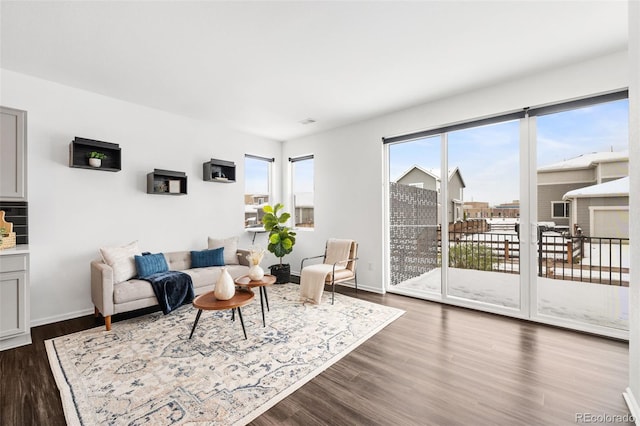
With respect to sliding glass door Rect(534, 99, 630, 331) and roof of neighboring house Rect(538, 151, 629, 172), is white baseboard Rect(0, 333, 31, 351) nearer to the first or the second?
sliding glass door Rect(534, 99, 630, 331)

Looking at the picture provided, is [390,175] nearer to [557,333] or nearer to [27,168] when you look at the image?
[557,333]

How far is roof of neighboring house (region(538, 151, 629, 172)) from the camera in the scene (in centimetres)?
295

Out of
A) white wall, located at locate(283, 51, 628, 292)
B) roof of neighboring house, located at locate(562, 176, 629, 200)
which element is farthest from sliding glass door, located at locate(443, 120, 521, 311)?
roof of neighboring house, located at locate(562, 176, 629, 200)

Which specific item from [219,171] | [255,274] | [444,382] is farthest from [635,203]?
[219,171]

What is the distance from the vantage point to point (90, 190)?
3.68m

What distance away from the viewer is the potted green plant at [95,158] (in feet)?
11.6

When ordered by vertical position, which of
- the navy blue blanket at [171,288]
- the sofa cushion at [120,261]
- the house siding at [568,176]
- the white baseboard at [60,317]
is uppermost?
the house siding at [568,176]

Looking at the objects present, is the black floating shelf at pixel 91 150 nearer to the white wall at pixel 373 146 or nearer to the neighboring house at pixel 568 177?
the white wall at pixel 373 146

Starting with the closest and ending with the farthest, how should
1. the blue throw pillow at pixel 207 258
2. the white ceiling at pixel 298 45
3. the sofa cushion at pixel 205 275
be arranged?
the white ceiling at pixel 298 45 → the sofa cushion at pixel 205 275 → the blue throw pillow at pixel 207 258

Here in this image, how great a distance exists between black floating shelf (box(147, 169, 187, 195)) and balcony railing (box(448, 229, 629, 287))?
4.31 metres

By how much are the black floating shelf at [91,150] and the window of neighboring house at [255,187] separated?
219 centimetres

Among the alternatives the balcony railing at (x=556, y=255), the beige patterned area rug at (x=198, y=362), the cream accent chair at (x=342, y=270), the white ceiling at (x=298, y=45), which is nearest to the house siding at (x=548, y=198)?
the balcony railing at (x=556, y=255)

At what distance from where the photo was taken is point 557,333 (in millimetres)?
3016

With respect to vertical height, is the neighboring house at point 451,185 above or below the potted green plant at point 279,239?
above
